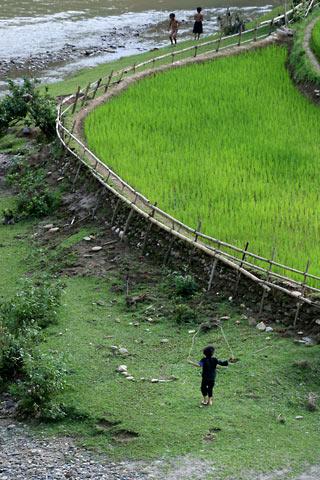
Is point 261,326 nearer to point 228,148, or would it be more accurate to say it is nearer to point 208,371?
point 208,371

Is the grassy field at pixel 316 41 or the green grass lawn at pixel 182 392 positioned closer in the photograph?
the green grass lawn at pixel 182 392

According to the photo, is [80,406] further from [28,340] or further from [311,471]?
[311,471]

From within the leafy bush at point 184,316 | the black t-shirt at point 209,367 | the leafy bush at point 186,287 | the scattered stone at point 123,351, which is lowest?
the scattered stone at point 123,351

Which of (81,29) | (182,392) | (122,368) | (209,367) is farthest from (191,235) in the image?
(81,29)

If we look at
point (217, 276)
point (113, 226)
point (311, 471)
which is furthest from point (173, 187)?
point (311, 471)

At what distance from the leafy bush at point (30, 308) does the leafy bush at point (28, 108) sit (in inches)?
245

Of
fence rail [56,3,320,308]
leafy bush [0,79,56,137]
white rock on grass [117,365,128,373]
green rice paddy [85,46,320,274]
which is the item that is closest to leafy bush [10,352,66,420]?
white rock on grass [117,365,128,373]

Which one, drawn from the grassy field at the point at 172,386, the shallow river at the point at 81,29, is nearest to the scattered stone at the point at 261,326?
the grassy field at the point at 172,386

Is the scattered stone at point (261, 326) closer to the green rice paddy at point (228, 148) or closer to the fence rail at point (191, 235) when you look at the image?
the fence rail at point (191, 235)

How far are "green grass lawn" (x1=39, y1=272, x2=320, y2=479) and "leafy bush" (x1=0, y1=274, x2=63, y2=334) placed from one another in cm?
18

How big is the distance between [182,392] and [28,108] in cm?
925

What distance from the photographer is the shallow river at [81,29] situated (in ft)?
91.0

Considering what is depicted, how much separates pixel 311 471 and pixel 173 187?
6.80 metres

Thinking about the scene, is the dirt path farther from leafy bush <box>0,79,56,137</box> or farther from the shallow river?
the shallow river
